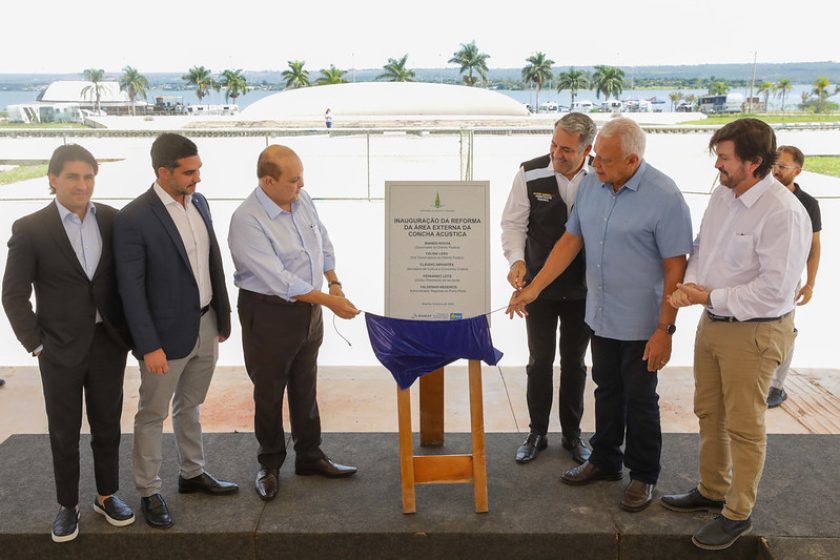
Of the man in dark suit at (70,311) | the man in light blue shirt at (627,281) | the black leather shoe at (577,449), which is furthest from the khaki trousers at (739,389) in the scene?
the man in dark suit at (70,311)

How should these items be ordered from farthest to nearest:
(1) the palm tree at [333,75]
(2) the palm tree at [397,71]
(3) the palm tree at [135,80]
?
(1) the palm tree at [333,75], (3) the palm tree at [135,80], (2) the palm tree at [397,71]

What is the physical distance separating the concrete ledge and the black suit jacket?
0.81m

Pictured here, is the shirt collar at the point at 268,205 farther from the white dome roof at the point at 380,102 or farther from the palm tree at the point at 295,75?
the palm tree at the point at 295,75

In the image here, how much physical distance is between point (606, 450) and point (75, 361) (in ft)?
7.21

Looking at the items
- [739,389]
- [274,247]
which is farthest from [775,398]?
[274,247]

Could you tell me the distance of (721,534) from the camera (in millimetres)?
2752

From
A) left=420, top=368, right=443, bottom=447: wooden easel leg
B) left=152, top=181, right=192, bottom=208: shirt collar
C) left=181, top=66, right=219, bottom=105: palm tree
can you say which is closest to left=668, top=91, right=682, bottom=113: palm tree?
left=181, top=66, right=219, bottom=105: palm tree

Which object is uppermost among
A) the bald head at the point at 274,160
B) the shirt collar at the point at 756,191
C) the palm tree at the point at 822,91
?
the palm tree at the point at 822,91

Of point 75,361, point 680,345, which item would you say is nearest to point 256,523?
point 75,361

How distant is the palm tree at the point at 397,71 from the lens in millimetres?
38100

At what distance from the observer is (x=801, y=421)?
402 cm

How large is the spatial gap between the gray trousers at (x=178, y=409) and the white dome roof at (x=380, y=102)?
96.3ft

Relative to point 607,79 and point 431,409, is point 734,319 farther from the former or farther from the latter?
point 607,79

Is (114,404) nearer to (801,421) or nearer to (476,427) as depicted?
(476,427)
